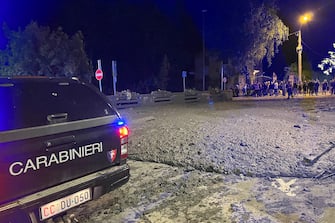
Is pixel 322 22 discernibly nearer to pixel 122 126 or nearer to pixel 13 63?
pixel 13 63

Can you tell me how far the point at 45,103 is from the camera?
3.47 m

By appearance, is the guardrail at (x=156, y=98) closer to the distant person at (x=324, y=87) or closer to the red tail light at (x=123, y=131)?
the distant person at (x=324, y=87)

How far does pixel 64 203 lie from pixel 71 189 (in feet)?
0.49

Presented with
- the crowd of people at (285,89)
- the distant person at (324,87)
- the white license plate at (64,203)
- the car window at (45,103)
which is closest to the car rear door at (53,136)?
the car window at (45,103)

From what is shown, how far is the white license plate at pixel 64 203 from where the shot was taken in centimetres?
312

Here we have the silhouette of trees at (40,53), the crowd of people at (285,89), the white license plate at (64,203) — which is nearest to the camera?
the white license plate at (64,203)

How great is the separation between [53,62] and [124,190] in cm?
2254

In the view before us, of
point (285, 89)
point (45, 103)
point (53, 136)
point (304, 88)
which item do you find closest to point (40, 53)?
point (285, 89)

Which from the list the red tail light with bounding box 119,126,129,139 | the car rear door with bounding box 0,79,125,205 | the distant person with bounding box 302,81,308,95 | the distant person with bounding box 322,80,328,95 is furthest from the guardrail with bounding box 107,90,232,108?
the car rear door with bounding box 0,79,125,205

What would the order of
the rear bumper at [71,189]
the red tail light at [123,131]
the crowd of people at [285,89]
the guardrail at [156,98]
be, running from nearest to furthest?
the rear bumper at [71,189] → the red tail light at [123,131] → the guardrail at [156,98] → the crowd of people at [285,89]

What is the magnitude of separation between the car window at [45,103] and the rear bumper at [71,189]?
652mm

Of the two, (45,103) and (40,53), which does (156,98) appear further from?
(45,103)

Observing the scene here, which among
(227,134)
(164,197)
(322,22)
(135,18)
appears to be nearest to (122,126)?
(164,197)

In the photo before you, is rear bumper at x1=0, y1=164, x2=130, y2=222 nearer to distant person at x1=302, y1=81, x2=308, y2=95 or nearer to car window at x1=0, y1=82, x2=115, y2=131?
car window at x1=0, y1=82, x2=115, y2=131
